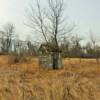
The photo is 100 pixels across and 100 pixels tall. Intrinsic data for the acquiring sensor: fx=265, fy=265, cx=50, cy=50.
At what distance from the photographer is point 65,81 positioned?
812 centimetres

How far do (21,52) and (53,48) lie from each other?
48.6 ft

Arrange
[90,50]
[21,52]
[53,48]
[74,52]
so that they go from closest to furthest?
[53,48]
[21,52]
[74,52]
[90,50]

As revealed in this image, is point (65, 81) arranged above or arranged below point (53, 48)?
below

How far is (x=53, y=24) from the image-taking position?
29.9m

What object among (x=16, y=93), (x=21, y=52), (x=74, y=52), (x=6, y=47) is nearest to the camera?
(x=16, y=93)

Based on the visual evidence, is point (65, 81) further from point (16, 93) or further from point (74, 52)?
point (74, 52)

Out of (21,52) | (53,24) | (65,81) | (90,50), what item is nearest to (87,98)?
(65,81)

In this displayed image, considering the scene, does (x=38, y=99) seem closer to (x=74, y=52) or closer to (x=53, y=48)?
(x=53, y=48)

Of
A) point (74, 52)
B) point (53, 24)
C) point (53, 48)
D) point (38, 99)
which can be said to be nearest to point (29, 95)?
point (38, 99)

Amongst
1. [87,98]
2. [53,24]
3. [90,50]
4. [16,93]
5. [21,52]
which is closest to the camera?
[16,93]

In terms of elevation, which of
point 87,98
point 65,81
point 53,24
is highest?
point 53,24

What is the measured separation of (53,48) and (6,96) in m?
18.6

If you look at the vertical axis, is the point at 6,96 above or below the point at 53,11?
below

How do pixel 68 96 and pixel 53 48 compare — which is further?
pixel 53 48
